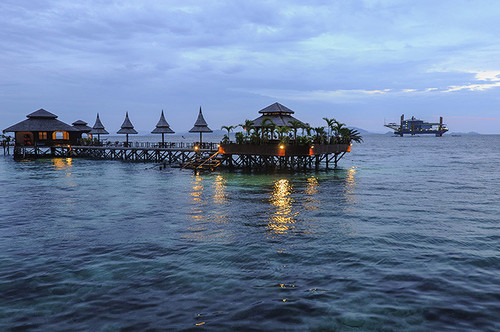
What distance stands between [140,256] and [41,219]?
8654mm

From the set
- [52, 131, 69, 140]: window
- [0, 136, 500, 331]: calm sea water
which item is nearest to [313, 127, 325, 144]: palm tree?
[0, 136, 500, 331]: calm sea water

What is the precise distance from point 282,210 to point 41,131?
188 ft

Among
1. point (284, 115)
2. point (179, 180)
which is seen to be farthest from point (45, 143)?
point (284, 115)

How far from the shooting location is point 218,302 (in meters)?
8.84

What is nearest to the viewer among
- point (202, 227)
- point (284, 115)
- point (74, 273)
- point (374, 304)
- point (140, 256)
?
point (374, 304)

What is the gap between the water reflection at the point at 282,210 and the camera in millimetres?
16250

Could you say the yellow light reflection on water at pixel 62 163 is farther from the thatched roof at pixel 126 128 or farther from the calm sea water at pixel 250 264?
the calm sea water at pixel 250 264

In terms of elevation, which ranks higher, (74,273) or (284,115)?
(284,115)

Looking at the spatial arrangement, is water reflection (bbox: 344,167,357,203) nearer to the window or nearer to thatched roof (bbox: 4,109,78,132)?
thatched roof (bbox: 4,109,78,132)

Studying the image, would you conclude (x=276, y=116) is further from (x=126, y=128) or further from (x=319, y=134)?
(x=126, y=128)

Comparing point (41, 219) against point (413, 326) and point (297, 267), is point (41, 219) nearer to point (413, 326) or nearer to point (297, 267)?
point (297, 267)

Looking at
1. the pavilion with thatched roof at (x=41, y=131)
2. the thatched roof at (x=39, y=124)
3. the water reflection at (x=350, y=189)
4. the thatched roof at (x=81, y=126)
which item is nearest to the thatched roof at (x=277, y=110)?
the water reflection at (x=350, y=189)

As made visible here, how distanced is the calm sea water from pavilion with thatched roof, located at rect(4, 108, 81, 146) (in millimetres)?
45861

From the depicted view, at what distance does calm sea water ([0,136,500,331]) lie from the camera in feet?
26.9
